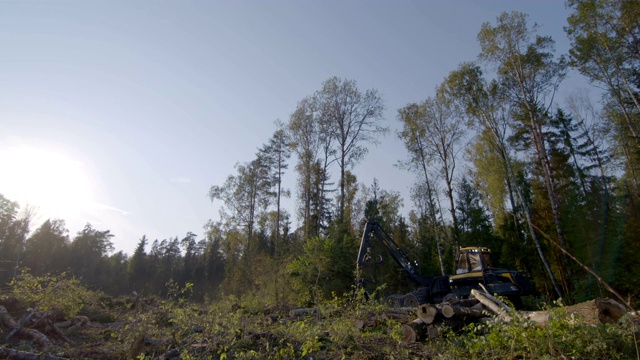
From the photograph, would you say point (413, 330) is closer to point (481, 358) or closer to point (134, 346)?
point (481, 358)

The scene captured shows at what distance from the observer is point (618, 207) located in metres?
15.6

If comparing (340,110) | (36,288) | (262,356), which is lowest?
(262,356)

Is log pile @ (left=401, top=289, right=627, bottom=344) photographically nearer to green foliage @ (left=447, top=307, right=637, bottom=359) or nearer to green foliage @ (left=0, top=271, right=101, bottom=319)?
green foliage @ (left=447, top=307, right=637, bottom=359)

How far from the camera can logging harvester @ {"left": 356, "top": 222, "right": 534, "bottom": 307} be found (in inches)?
469

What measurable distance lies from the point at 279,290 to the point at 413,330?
1337 centimetres

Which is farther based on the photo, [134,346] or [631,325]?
[134,346]

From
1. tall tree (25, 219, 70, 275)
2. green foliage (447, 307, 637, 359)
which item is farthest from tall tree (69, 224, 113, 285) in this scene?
green foliage (447, 307, 637, 359)

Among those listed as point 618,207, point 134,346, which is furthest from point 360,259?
point 618,207

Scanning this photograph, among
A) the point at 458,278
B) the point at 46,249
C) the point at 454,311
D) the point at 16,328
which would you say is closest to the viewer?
the point at 454,311

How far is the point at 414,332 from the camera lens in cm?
716

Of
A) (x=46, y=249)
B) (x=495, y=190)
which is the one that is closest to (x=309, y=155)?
(x=495, y=190)

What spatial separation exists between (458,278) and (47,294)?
41.1ft

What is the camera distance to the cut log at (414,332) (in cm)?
710

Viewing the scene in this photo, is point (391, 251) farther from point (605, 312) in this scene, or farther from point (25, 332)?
point (25, 332)
